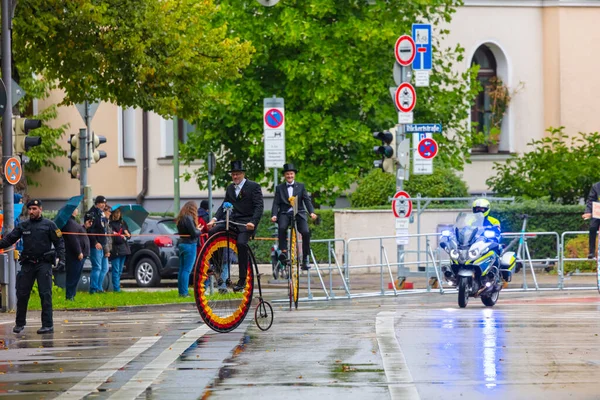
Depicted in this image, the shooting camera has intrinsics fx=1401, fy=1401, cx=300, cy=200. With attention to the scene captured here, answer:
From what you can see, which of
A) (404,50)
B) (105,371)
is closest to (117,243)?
(404,50)

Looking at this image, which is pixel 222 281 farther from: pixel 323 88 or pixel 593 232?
pixel 323 88

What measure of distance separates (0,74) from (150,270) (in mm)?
9279

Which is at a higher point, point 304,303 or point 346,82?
point 346,82

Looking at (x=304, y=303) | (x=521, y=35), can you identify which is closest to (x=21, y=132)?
(x=304, y=303)

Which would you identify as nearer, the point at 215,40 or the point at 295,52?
the point at 215,40

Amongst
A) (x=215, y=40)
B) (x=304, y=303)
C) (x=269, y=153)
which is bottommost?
(x=304, y=303)

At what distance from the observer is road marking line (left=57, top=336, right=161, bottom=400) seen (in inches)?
418

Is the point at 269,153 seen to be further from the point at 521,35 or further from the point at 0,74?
the point at 521,35

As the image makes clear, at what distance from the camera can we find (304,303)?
72.4ft

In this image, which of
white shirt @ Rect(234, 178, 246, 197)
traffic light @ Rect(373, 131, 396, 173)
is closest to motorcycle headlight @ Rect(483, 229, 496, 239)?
white shirt @ Rect(234, 178, 246, 197)

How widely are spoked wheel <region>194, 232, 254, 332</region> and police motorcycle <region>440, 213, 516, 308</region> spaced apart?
5527 millimetres

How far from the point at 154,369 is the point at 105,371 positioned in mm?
418

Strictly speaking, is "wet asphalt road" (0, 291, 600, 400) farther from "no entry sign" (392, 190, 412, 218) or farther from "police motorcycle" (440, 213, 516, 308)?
"no entry sign" (392, 190, 412, 218)

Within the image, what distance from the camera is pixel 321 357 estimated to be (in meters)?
12.6
